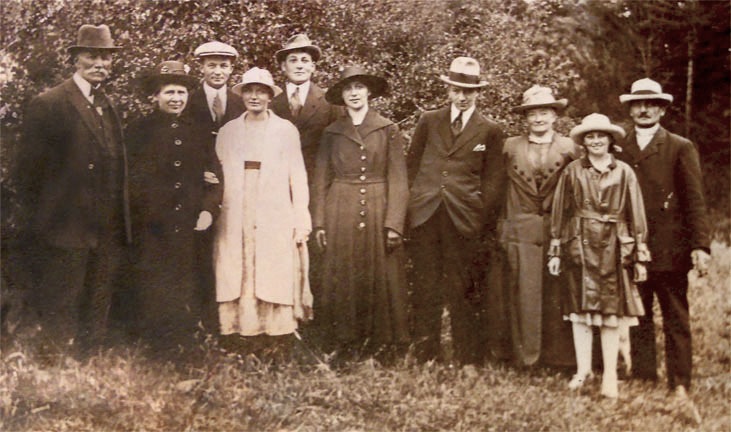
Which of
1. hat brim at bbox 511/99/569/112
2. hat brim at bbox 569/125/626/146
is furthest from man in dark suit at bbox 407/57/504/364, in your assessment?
hat brim at bbox 569/125/626/146

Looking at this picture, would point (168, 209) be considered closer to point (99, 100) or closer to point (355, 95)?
point (99, 100)

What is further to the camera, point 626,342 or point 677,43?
point 677,43

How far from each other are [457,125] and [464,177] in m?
0.35

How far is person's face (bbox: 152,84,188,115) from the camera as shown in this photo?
4980mm

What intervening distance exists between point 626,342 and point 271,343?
2.29 m

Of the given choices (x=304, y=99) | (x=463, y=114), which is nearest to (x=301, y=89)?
(x=304, y=99)

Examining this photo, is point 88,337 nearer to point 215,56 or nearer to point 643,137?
point 215,56

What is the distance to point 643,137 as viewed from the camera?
16.0 ft

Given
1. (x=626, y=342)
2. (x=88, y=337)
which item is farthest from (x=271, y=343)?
(x=626, y=342)

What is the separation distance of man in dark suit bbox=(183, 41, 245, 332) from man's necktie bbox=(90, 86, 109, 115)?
0.55 meters

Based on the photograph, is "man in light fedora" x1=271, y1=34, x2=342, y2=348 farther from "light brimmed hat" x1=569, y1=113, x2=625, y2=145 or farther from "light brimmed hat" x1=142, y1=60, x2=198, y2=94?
"light brimmed hat" x1=569, y1=113, x2=625, y2=145

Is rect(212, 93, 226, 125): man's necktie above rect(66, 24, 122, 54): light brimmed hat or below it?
below

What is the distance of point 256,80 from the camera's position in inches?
196

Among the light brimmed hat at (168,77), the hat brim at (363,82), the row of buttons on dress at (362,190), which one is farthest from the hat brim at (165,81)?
the row of buttons on dress at (362,190)
